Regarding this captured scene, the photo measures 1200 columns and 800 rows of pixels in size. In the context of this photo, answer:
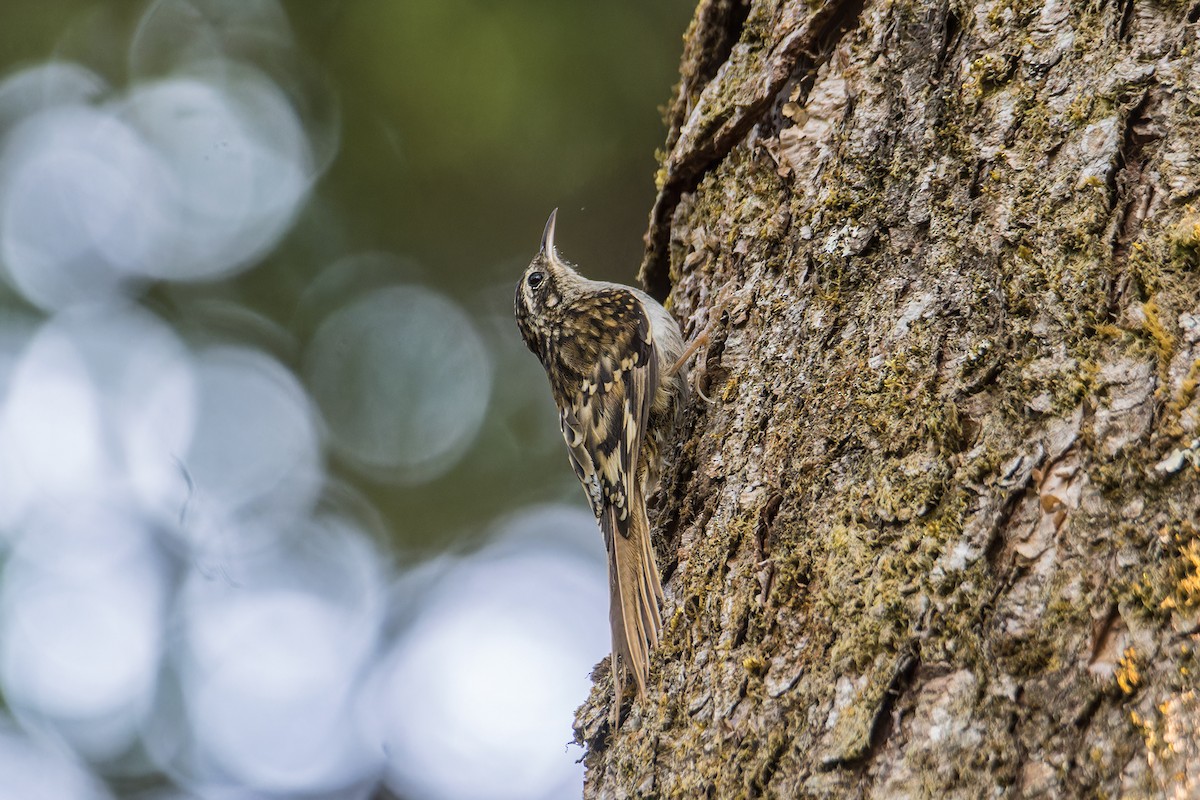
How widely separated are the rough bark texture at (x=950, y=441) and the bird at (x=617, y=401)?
0.08 metres

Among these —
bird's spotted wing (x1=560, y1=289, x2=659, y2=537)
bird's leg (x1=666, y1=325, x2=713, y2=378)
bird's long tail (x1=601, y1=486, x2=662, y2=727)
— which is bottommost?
bird's long tail (x1=601, y1=486, x2=662, y2=727)

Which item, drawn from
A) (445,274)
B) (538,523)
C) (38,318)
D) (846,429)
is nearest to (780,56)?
(846,429)

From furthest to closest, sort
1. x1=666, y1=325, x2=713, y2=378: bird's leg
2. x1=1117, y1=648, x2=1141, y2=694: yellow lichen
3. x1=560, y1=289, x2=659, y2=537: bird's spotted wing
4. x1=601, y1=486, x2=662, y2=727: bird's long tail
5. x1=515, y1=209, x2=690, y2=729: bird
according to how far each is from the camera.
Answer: x1=560, y1=289, x2=659, y2=537: bird's spotted wing, x1=666, y1=325, x2=713, y2=378: bird's leg, x1=515, y1=209, x2=690, y2=729: bird, x1=601, y1=486, x2=662, y2=727: bird's long tail, x1=1117, y1=648, x2=1141, y2=694: yellow lichen

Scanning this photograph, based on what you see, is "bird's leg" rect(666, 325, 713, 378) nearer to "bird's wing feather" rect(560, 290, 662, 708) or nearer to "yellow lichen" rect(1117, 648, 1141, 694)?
"bird's wing feather" rect(560, 290, 662, 708)

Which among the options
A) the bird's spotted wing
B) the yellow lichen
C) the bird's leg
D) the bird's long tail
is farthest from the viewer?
the bird's spotted wing

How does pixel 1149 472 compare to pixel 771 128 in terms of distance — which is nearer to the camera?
pixel 1149 472

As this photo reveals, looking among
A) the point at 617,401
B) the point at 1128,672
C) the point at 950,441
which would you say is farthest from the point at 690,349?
the point at 1128,672

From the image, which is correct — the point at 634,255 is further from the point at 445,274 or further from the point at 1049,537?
the point at 1049,537

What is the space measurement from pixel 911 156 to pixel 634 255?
2.15 meters

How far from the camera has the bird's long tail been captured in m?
1.65

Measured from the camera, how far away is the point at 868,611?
1.26 metres

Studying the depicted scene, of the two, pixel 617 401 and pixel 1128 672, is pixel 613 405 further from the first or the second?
pixel 1128 672

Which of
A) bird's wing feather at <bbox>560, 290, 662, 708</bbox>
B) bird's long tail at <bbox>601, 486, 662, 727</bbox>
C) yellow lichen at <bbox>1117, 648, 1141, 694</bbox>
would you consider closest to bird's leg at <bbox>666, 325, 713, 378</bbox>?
bird's wing feather at <bbox>560, 290, 662, 708</bbox>

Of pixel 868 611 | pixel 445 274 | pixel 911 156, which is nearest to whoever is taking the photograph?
pixel 868 611
